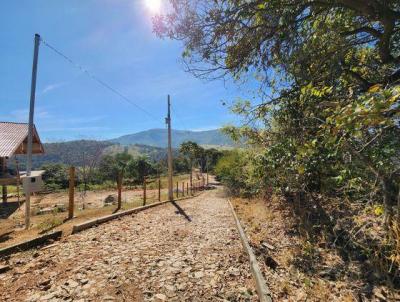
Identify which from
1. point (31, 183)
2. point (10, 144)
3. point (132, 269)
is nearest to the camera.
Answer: point (132, 269)

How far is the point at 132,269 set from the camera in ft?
16.5

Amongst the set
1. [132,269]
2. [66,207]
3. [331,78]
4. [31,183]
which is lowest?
[66,207]

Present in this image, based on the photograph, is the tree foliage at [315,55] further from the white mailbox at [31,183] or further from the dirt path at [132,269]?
the white mailbox at [31,183]

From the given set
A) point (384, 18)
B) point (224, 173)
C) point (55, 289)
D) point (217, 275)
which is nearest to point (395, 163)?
point (384, 18)

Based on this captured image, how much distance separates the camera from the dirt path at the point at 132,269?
4191mm

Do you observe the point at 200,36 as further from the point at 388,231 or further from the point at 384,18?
the point at 388,231

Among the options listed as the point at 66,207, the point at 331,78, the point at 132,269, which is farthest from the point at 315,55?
the point at 66,207

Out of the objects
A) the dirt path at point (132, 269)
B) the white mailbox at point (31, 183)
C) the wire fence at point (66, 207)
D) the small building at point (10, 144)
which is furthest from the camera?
the small building at point (10, 144)

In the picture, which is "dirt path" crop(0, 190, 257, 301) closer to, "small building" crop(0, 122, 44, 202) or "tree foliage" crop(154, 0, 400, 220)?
"tree foliage" crop(154, 0, 400, 220)

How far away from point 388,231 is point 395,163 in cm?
104

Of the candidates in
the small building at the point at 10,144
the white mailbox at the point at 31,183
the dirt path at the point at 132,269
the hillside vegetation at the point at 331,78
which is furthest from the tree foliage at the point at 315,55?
the small building at the point at 10,144

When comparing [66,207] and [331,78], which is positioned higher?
[331,78]

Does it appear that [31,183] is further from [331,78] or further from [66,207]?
[331,78]

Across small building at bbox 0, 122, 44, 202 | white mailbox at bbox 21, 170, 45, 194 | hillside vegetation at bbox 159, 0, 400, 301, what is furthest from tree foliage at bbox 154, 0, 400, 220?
small building at bbox 0, 122, 44, 202
